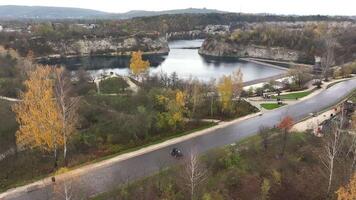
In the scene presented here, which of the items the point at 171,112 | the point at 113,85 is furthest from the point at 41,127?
the point at 113,85

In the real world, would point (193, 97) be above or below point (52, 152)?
above

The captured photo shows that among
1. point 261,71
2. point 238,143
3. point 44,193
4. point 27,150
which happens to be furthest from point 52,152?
point 261,71

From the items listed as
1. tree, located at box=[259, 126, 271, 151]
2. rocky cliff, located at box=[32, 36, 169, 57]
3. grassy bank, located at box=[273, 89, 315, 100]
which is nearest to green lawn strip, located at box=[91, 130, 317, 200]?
tree, located at box=[259, 126, 271, 151]

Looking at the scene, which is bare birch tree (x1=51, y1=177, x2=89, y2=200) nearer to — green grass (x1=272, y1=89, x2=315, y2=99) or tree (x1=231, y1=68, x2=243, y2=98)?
tree (x1=231, y1=68, x2=243, y2=98)

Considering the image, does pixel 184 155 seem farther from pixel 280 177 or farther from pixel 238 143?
pixel 280 177

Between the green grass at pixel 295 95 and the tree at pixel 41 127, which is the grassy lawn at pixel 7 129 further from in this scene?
the green grass at pixel 295 95

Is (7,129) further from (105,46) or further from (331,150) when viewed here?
(105,46)
